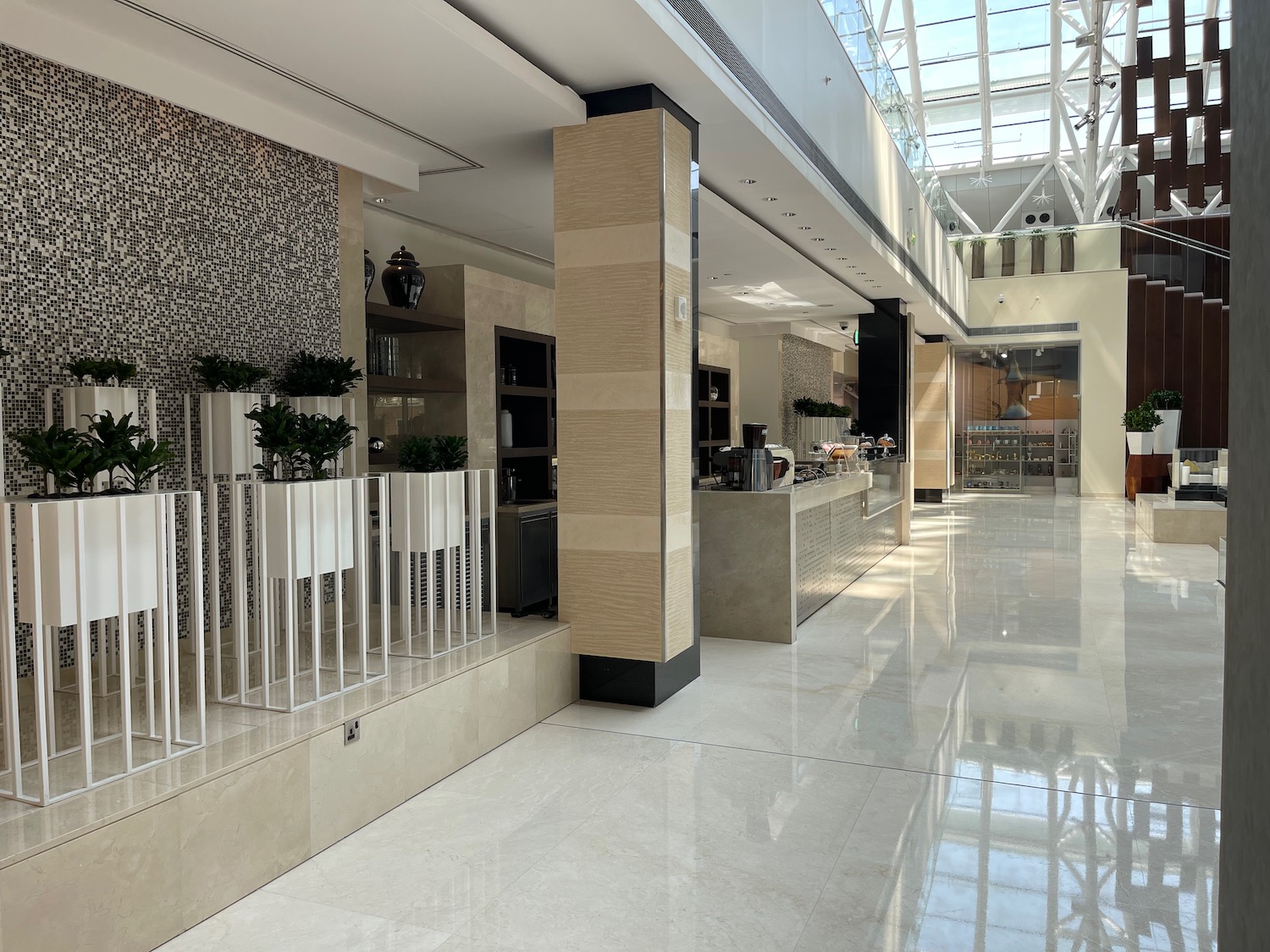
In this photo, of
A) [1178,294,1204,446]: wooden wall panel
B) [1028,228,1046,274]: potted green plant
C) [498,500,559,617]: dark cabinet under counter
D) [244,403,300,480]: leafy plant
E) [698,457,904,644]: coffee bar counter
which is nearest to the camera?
→ [244,403,300,480]: leafy plant

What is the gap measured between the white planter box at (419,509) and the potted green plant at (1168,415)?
16.9 metres

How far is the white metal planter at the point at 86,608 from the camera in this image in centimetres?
253

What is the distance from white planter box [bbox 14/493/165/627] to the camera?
2547 mm

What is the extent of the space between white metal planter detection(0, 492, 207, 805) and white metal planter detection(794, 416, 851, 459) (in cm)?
1156

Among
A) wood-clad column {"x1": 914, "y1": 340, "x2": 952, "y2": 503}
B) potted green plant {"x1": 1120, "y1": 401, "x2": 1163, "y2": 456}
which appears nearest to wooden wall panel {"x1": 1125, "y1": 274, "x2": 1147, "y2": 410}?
potted green plant {"x1": 1120, "y1": 401, "x2": 1163, "y2": 456}

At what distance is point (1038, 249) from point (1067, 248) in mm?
570

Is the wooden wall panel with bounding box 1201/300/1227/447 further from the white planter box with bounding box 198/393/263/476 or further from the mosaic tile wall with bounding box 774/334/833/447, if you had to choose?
the white planter box with bounding box 198/393/263/476

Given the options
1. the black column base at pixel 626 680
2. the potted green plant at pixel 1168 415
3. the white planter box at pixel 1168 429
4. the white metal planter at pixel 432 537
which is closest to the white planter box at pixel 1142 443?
the potted green plant at pixel 1168 415

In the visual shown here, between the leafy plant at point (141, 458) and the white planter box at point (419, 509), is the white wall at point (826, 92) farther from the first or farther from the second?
the leafy plant at point (141, 458)

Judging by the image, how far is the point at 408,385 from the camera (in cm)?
623

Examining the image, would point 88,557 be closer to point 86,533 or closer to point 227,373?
point 86,533

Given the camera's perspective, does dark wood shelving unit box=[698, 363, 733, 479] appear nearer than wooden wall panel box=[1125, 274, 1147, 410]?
Yes

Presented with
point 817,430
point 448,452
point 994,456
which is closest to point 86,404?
point 448,452

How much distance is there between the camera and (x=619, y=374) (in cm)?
471
